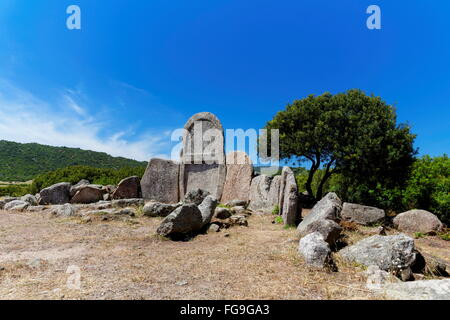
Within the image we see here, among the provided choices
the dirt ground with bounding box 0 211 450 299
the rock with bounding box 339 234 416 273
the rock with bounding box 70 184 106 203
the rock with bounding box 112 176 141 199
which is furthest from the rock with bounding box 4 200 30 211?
the rock with bounding box 339 234 416 273

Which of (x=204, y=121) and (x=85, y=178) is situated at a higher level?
(x=204, y=121)

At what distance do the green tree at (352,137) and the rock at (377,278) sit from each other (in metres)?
8.20

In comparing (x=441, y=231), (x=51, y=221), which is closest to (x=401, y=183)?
(x=441, y=231)

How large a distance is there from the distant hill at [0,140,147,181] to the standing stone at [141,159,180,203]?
33745mm

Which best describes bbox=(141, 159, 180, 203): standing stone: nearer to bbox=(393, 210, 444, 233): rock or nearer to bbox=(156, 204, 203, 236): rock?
bbox=(156, 204, 203, 236): rock

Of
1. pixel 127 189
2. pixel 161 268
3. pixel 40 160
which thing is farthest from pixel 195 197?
pixel 40 160

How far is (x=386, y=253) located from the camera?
417 cm

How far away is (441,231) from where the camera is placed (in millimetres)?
8016

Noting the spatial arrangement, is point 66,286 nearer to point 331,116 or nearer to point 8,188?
point 331,116

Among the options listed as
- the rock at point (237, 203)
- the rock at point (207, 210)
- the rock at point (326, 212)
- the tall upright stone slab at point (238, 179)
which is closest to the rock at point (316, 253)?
the rock at point (326, 212)

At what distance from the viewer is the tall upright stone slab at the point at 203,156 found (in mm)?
13063

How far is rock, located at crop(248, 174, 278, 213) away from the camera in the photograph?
35.8ft
